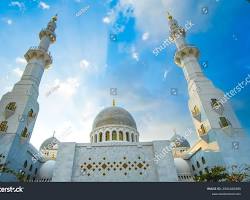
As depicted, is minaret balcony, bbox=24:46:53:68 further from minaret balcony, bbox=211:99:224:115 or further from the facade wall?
minaret balcony, bbox=211:99:224:115

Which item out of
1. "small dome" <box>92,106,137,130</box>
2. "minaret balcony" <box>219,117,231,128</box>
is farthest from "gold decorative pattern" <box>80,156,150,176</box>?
"small dome" <box>92,106,137,130</box>

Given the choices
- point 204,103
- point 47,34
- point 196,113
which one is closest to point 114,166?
point 196,113

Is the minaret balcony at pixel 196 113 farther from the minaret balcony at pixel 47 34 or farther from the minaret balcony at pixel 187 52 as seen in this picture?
the minaret balcony at pixel 47 34

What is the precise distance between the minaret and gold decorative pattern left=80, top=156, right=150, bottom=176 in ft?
24.0

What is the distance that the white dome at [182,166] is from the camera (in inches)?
985

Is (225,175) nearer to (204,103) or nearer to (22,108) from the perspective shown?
(204,103)

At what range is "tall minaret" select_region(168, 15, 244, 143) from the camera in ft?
72.4

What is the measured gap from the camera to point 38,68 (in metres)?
29.2

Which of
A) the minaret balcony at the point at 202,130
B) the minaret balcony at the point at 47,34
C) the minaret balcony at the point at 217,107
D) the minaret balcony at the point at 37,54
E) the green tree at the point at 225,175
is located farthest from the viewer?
the minaret balcony at the point at 47,34

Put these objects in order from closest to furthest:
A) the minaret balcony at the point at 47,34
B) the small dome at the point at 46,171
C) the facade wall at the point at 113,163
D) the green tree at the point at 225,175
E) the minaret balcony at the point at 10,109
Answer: the green tree at the point at 225,175 < the facade wall at the point at 113,163 < the minaret balcony at the point at 10,109 < the small dome at the point at 46,171 < the minaret balcony at the point at 47,34

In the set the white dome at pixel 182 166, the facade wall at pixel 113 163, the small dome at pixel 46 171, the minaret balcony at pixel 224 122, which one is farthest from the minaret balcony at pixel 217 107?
the small dome at pixel 46 171

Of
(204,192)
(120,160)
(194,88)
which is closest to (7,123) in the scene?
(120,160)

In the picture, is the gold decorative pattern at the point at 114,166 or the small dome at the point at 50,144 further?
the small dome at the point at 50,144

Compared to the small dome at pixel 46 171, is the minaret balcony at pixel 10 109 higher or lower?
higher
